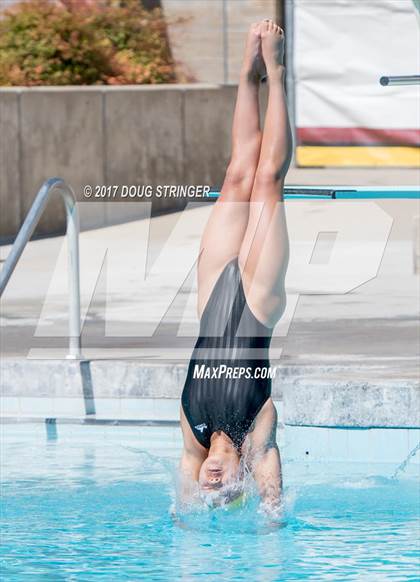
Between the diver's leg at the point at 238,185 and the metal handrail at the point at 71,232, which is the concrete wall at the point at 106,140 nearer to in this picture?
the metal handrail at the point at 71,232

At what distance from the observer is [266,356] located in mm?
6496

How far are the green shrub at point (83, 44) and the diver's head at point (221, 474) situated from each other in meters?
9.04

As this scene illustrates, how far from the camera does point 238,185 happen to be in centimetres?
653

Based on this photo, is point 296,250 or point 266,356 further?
point 296,250

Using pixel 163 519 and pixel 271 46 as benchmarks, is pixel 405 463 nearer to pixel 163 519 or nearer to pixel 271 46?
pixel 163 519

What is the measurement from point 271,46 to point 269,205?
2.34 ft

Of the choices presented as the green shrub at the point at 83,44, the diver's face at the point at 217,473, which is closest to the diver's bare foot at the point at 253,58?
the diver's face at the point at 217,473

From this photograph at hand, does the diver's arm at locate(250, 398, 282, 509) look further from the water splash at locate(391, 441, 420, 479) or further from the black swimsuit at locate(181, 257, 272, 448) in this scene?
the water splash at locate(391, 441, 420, 479)

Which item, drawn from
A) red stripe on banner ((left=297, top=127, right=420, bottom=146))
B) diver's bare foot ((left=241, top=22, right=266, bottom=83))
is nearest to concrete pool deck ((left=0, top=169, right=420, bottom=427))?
diver's bare foot ((left=241, top=22, right=266, bottom=83))

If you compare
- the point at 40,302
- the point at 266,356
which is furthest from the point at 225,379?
the point at 40,302

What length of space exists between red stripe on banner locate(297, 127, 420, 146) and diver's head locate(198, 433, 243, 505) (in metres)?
10.8

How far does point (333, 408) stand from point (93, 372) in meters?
1.45

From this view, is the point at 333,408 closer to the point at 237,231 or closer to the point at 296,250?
the point at 237,231

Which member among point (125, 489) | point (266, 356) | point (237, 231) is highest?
point (237, 231)
